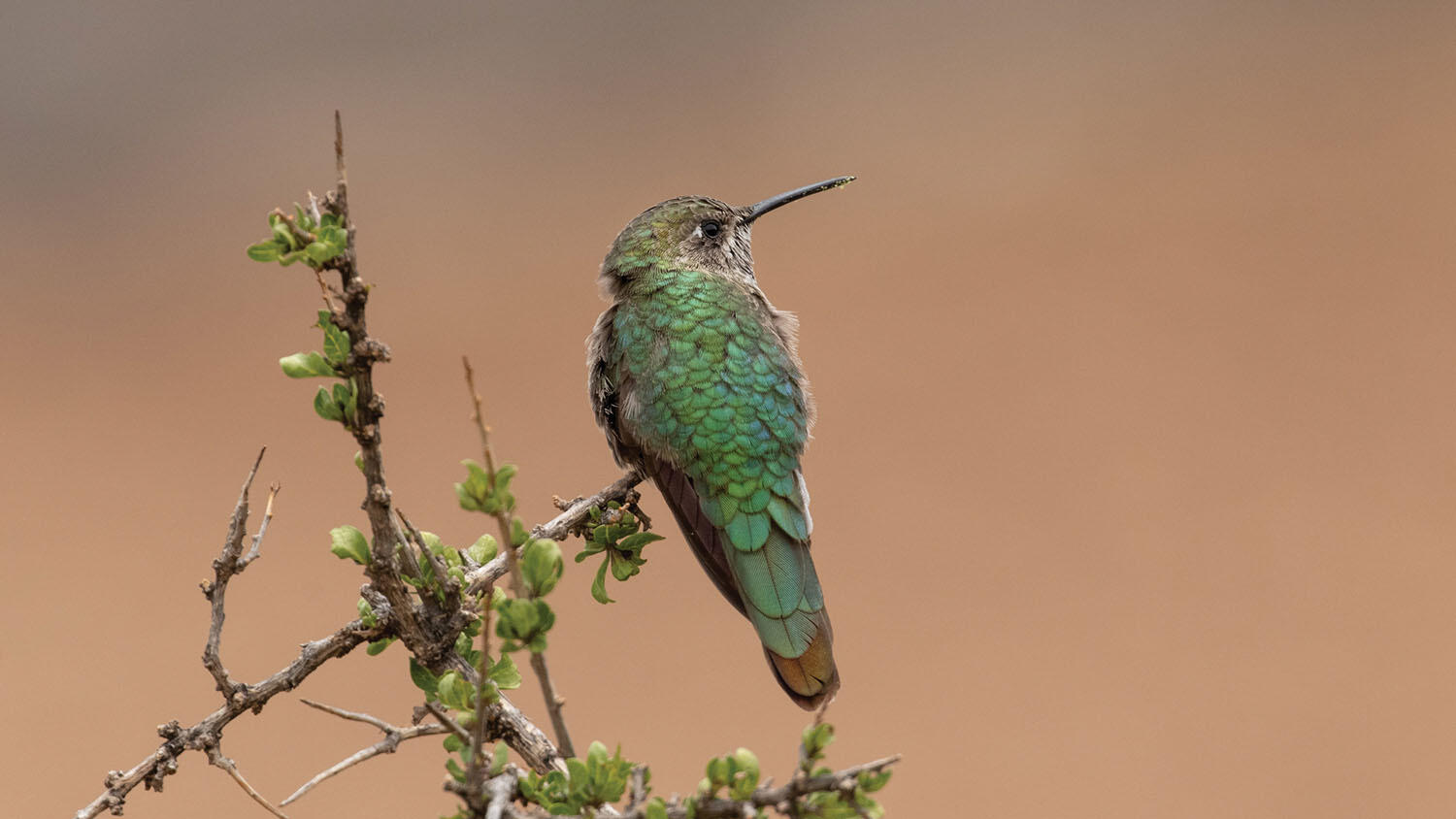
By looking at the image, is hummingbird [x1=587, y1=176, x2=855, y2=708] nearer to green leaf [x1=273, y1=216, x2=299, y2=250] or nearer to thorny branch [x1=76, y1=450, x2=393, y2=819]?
thorny branch [x1=76, y1=450, x2=393, y2=819]

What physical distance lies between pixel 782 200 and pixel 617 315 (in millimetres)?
997

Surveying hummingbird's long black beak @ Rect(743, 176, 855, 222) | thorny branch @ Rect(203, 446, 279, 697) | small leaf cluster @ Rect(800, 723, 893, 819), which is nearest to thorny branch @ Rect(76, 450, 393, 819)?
thorny branch @ Rect(203, 446, 279, 697)

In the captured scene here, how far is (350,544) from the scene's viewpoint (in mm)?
1775

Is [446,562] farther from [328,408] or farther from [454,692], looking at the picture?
[328,408]

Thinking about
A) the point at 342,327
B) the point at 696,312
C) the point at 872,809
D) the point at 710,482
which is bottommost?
the point at 872,809

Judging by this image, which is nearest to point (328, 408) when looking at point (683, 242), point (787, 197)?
point (683, 242)

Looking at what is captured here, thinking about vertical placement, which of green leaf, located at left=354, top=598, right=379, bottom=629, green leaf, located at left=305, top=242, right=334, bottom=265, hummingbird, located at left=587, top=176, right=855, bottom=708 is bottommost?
green leaf, located at left=354, top=598, right=379, bottom=629

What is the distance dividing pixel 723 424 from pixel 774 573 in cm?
42

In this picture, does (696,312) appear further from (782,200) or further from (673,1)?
(673,1)

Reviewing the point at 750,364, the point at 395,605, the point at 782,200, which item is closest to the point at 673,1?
the point at 782,200

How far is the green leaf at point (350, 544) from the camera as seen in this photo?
5.82 ft

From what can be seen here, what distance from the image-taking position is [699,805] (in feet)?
4.61

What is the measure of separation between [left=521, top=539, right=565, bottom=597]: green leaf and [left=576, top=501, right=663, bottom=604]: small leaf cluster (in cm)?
88

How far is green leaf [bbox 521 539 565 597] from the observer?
1.40m
